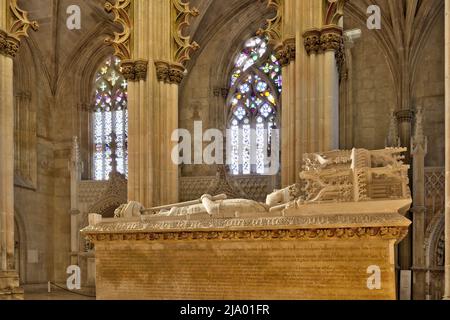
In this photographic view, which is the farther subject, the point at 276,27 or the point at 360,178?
the point at 276,27

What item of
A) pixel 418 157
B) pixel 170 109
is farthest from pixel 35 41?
pixel 418 157

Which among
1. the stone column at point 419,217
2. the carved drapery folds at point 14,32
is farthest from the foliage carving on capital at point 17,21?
the stone column at point 419,217

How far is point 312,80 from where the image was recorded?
8.13m

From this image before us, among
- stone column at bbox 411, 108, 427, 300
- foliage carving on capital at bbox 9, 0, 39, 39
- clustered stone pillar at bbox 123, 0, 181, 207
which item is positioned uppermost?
foliage carving on capital at bbox 9, 0, 39, 39

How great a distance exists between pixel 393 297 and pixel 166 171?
5.06 m

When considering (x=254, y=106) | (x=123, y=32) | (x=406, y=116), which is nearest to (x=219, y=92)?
(x=254, y=106)

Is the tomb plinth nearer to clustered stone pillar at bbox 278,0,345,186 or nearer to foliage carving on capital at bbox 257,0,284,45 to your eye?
clustered stone pillar at bbox 278,0,345,186

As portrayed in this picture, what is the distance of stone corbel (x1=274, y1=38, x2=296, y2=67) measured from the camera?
8391mm

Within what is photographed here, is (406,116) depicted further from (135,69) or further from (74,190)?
(74,190)

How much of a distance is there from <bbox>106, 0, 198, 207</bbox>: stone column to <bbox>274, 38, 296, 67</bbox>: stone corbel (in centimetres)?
179

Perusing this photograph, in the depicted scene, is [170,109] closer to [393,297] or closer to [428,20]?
[393,297]

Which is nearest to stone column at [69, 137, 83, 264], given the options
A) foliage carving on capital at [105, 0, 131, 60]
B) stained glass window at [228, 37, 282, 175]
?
stained glass window at [228, 37, 282, 175]

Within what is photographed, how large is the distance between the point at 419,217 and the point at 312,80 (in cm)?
600
